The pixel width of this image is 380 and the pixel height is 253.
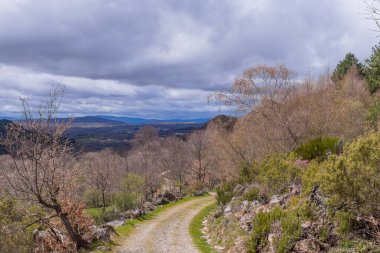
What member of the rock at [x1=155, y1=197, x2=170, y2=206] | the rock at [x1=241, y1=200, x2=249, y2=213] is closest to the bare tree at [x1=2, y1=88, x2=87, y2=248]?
the rock at [x1=241, y1=200, x2=249, y2=213]

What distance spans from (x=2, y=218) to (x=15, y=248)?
64.9 inches

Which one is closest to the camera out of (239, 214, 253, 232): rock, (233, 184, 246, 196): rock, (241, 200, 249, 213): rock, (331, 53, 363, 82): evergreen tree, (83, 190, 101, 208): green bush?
(239, 214, 253, 232): rock

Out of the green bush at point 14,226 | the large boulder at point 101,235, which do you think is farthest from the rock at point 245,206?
the green bush at point 14,226

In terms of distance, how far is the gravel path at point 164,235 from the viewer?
60.4ft

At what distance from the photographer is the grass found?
18.7 meters

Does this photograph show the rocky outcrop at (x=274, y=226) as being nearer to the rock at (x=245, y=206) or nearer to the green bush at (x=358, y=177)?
the rock at (x=245, y=206)

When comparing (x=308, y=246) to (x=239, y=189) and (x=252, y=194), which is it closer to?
(x=252, y=194)

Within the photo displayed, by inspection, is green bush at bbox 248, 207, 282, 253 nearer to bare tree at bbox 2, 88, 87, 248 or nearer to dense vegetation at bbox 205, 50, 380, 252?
dense vegetation at bbox 205, 50, 380, 252

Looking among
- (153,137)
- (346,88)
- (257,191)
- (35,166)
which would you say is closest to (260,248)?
(257,191)

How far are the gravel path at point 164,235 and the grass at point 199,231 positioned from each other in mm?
288

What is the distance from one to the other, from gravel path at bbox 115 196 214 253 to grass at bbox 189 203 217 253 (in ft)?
0.94

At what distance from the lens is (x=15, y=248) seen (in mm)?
18422

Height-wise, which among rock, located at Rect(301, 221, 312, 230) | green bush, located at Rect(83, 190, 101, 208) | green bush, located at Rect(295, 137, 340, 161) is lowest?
green bush, located at Rect(83, 190, 101, 208)

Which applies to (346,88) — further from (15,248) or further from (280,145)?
(15,248)
